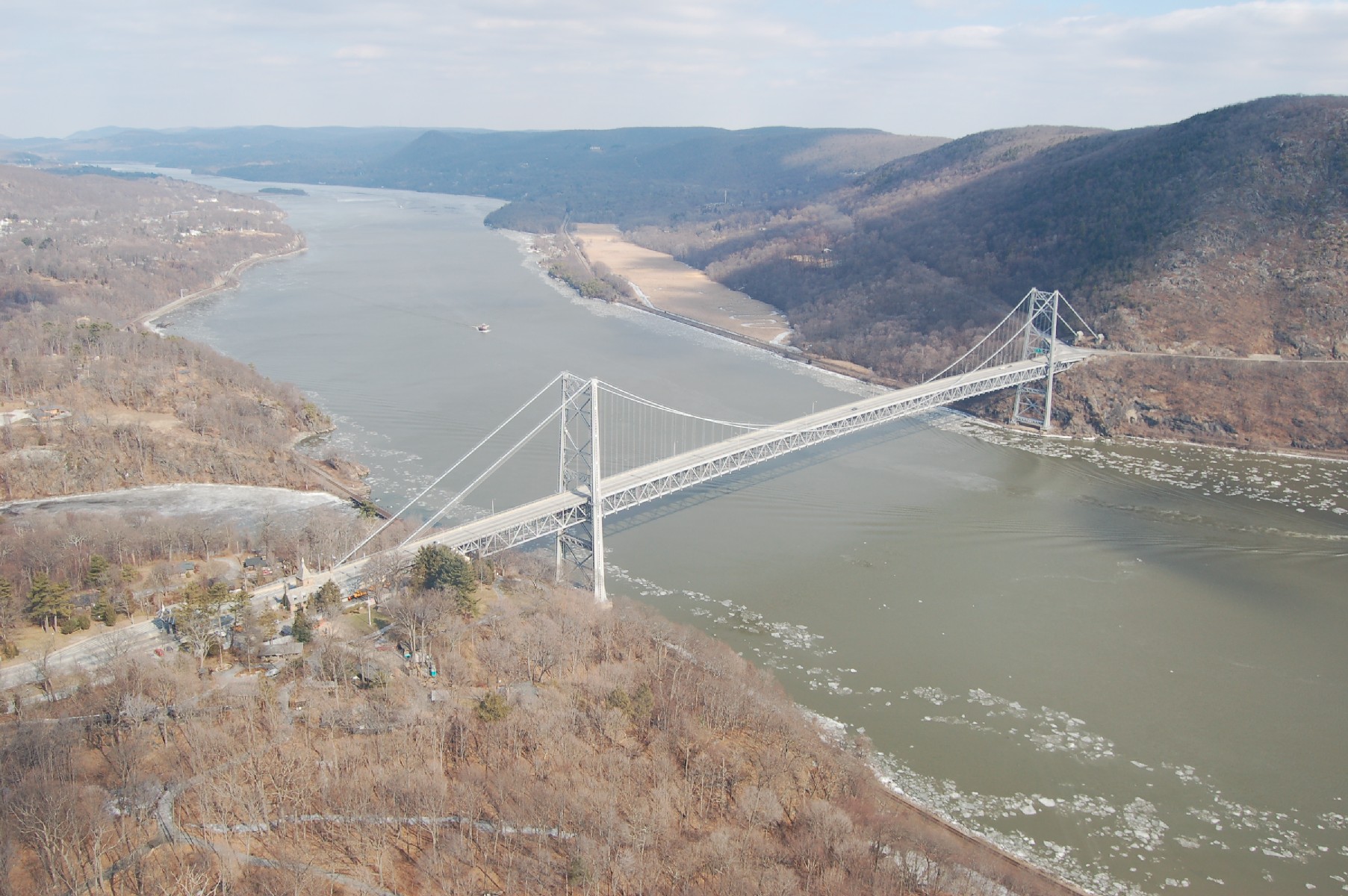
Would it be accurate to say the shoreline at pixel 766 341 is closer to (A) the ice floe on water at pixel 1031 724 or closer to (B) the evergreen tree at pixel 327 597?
(A) the ice floe on water at pixel 1031 724

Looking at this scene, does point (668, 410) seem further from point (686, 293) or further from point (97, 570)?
point (686, 293)

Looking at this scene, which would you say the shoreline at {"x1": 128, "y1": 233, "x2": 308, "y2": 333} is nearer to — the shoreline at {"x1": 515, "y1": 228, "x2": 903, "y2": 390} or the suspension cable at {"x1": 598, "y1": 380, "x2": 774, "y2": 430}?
the shoreline at {"x1": 515, "y1": 228, "x2": 903, "y2": 390}

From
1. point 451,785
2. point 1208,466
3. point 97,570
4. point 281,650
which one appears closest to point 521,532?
point 281,650

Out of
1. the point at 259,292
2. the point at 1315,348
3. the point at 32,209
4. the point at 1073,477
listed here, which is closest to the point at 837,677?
the point at 1073,477

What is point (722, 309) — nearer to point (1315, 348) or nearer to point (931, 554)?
point (1315, 348)

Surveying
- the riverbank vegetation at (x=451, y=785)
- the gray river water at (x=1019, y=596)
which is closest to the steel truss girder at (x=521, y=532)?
the gray river water at (x=1019, y=596)
